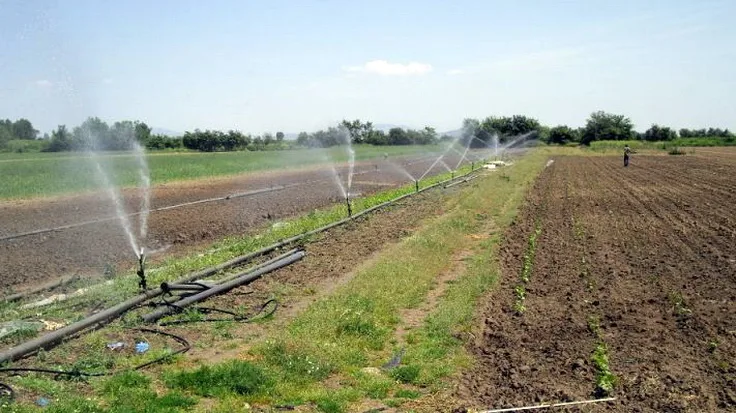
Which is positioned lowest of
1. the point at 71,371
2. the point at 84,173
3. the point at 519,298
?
the point at 519,298

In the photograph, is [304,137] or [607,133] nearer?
[304,137]

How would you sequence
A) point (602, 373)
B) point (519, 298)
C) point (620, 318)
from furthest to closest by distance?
point (519, 298) < point (620, 318) < point (602, 373)

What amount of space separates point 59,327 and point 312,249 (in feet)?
22.3

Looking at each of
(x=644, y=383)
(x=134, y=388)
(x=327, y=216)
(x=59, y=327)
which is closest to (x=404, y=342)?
(x=644, y=383)

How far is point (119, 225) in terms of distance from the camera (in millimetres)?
17359

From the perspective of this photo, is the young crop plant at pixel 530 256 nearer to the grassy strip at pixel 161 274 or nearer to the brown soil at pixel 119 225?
the grassy strip at pixel 161 274

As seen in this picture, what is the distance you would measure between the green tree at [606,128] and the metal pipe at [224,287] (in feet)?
327

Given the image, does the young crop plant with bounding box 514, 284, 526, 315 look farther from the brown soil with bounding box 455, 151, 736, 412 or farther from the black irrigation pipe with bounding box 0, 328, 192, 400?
the black irrigation pipe with bounding box 0, 328, 192, 400

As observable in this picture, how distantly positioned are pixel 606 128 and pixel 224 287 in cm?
10525

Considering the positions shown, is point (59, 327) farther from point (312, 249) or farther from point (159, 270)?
point (312, 249)

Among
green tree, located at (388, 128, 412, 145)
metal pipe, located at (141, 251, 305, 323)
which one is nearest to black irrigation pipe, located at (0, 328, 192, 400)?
metal pipe, located at (141, 251, 305, 323)

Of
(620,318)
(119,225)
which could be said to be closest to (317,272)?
(620,318)

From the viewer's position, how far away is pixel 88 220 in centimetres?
1833

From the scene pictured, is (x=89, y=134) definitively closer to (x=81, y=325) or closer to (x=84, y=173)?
(x=81, y=325)
